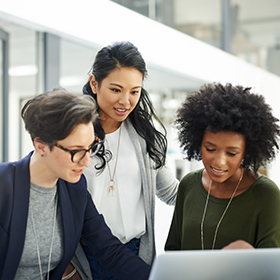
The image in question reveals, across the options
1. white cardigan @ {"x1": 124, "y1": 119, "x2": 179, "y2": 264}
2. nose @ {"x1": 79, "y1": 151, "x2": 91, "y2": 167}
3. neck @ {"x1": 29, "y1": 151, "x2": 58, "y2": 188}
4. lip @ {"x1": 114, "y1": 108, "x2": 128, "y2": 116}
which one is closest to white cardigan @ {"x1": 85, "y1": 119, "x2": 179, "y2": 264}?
white cardigan @ {"x1": 124, "y1": 119, "x2": 179, "y2": 264}

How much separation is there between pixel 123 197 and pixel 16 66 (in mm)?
4392

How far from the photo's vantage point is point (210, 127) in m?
1.40

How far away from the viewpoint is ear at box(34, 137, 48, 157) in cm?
136

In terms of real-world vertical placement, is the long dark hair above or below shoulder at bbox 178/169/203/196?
above

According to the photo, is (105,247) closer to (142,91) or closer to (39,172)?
(39,172)

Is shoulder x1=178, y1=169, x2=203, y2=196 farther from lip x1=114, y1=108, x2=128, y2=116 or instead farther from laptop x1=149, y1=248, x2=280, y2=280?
laptop x1=149, y1=248, x2=280, y2=280

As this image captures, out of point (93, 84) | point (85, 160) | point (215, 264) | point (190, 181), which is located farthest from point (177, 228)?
point (93, 84)

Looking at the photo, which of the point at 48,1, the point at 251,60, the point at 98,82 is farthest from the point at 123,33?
the point at 251,60

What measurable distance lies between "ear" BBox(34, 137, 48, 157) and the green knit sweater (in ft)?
1.93

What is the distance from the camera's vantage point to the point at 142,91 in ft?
6.32

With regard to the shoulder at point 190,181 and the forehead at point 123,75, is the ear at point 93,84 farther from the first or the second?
the shoulder at point 190,181

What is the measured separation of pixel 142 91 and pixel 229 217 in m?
0.78

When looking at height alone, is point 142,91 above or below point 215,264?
above

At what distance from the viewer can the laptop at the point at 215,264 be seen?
0.97 m
